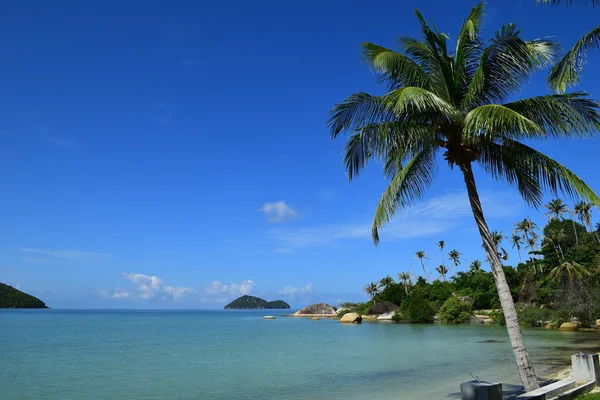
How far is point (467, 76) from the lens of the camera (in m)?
11.1

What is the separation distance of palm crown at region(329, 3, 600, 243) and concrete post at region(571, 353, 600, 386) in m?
3.92

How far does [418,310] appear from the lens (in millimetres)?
65000

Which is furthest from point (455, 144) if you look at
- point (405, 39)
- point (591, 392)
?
point (591, 392)

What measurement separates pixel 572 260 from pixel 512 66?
146 ft

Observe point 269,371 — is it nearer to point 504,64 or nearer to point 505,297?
point 505,297

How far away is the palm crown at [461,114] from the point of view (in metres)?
9.94

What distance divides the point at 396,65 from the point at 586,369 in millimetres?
8404

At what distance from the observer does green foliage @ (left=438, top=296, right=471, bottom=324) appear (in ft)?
196

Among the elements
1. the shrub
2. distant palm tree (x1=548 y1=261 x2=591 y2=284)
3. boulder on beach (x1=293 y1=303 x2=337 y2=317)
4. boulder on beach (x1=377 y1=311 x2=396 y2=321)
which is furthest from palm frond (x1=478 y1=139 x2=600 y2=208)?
boulder on beach (x1=293 y1=303 x2=337 y2=317)

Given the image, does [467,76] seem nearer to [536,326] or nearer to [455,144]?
[455,144]

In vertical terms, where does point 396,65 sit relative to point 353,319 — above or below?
above

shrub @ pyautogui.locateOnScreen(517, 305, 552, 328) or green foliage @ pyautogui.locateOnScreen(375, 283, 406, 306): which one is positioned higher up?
green foliage @ pyautogui.locateOnScreen(375, 283, 406, 306)

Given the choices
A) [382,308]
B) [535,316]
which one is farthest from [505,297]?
[382,308]

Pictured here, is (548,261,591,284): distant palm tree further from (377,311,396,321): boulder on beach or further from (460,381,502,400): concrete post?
(460,381,502,400): concrete post
